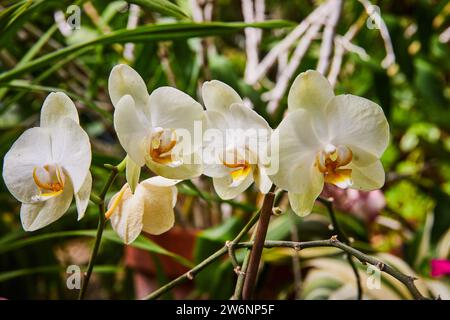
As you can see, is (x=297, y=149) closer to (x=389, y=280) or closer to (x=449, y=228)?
(x=389, y=280)

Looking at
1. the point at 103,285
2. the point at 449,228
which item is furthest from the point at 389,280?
the point at 103,285

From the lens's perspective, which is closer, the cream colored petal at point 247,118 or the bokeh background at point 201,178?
the cream colored petal at point 247,118

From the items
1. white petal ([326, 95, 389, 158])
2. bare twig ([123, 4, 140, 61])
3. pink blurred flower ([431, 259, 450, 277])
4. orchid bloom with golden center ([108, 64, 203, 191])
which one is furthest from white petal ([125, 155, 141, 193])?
bare twig ([123, 4, 140, 61])

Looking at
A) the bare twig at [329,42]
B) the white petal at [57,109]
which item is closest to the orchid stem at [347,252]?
the white petal at [57,109]

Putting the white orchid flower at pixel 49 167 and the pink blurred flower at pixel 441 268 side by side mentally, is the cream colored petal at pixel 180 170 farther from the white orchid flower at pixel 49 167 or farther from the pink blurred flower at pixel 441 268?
the pink blurred flower at pixel 441 268

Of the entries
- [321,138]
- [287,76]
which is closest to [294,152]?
[321,138]

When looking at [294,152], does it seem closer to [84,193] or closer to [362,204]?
[84,193]

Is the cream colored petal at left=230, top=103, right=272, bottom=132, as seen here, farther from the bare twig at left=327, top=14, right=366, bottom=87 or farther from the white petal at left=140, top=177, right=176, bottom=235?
the bare twig at left=327, top=14, right=366, bottom=87
